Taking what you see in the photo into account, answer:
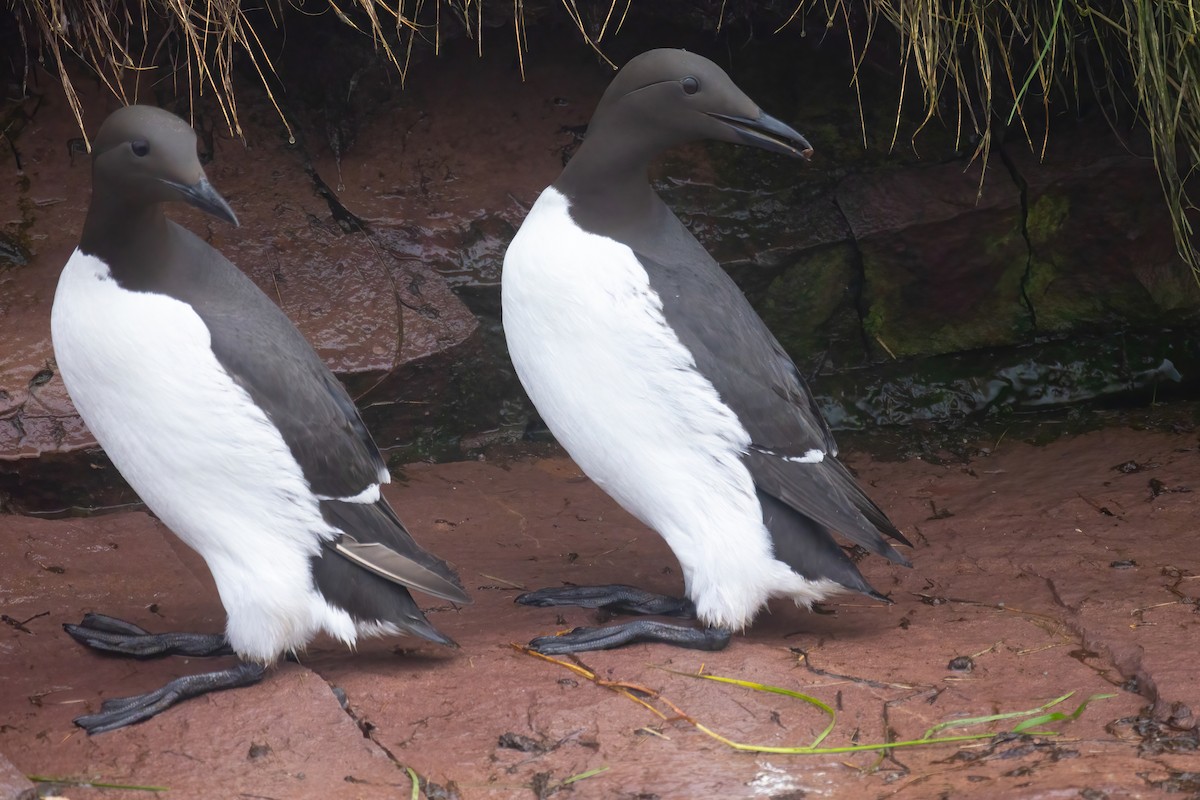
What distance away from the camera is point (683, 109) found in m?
3.40

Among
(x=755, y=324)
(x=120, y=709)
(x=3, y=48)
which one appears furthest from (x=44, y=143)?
(x=755, y=324)

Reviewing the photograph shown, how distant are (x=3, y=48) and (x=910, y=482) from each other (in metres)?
3.38

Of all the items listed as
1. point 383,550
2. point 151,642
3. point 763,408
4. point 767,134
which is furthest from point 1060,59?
point 151,642

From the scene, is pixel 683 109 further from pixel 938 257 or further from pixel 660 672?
pixel 938 257

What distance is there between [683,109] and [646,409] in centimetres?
79

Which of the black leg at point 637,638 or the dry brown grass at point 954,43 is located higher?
the dry brown grass at point 954,43

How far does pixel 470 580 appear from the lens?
3.90 metres

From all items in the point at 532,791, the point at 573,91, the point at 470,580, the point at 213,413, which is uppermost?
the point at 573,91

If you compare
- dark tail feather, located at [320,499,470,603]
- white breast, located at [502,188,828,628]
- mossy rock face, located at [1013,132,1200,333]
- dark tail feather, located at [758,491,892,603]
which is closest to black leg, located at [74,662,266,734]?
dark tail feather, located at [320,499,470,603]

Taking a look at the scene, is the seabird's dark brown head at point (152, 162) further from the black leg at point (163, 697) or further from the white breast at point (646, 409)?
the black leg at point (163, 697)

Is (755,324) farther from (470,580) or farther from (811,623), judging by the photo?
(470,580)

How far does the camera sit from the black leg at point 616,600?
11.8ft

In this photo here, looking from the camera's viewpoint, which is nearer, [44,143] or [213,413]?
[213,413]

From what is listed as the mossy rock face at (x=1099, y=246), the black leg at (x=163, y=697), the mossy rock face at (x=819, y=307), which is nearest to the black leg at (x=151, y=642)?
the black leg at (x=163, y=697)
